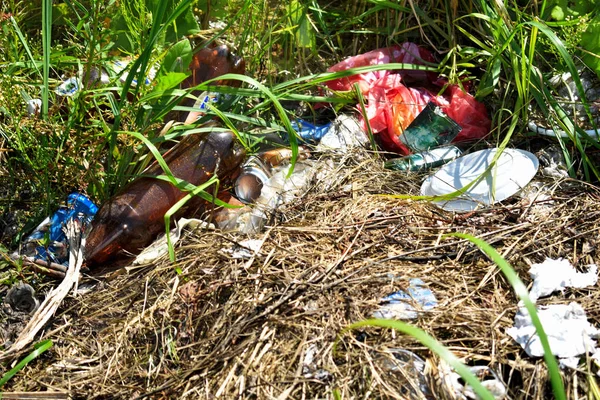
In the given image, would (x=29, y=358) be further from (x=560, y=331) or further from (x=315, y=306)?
(x=560, y=331)

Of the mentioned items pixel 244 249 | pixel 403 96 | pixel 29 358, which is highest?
pixel 403 96

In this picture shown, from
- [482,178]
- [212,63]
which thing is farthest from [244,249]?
[212,63]

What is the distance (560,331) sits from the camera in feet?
4.86

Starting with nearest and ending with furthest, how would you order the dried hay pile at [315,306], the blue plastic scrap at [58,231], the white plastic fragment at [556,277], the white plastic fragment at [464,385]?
the white plastic fragment at [464,385] < the dried hay pile at [315,306] < the white plastic fragment at [556,277] < the blue plastic scrap at [58,231]

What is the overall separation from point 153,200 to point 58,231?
0.31 metres

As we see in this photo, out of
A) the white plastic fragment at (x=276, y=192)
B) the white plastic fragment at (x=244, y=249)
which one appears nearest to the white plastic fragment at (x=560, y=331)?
the white plastic fragment at (x=244, y=249)

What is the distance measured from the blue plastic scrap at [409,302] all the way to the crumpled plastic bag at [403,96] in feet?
2.62

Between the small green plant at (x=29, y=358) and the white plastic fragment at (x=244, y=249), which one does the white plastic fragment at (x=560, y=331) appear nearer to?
the white plastic fragment at (x=244, y=249)

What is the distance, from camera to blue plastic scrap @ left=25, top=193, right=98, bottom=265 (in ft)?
6.54

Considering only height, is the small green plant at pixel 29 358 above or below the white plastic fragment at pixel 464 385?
below

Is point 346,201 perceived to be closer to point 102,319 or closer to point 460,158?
point 460,158

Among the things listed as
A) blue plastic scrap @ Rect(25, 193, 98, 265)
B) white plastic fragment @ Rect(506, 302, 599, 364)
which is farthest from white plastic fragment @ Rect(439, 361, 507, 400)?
blue plastic scrap @ Rect(25, 193, 98, 265)

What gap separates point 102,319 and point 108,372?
0.20 metres

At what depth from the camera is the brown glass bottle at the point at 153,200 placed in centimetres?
200
